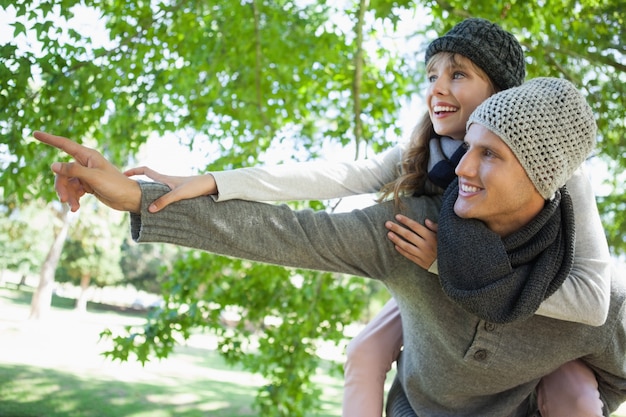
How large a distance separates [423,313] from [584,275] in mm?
431

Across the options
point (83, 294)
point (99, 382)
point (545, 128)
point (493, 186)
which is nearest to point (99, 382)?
point (99, 382)

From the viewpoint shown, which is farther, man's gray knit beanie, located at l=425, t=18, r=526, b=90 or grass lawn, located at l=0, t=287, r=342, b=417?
grass lawn, located at l=0, t=287, r=342, b=417

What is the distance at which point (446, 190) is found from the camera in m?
1.65

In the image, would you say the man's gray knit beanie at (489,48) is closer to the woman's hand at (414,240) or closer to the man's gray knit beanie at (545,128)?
the man's gray knit beanie at (545,128)

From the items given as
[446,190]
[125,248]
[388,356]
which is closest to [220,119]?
[388,356]

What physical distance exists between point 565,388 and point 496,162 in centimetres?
74

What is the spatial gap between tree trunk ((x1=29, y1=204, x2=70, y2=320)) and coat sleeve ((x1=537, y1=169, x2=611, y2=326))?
14.7m

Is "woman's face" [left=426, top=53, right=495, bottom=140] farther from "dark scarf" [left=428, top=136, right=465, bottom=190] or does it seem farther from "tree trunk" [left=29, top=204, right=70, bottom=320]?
"tree trunk" [left=29, top=204, right=70, bottom=320]

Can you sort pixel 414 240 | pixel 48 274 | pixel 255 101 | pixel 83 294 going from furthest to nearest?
pixel 83 294 → pixel 48 274 → pixel 255 101 → pixel 414 240

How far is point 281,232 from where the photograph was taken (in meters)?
1.54

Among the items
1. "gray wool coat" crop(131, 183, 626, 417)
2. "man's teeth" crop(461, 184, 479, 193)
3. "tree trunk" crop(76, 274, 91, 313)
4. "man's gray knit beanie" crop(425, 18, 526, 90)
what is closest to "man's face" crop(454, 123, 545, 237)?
"man's teeth" crop(461, 184, 479, 193)

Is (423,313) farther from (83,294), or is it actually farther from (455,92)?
(83,294)

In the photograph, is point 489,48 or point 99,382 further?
point 99,382

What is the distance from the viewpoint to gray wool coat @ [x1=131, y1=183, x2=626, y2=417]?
148cm
